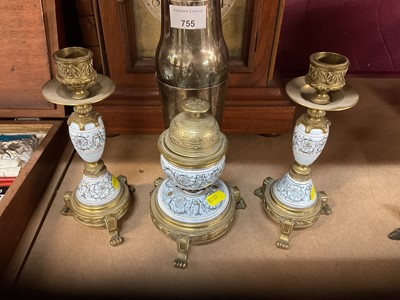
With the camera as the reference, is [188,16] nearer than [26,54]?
Yes

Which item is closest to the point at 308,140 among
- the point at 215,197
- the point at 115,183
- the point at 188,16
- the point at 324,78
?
the point at 324,78

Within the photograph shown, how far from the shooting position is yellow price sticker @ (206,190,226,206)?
97 cm

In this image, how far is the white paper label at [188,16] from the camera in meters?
0.80

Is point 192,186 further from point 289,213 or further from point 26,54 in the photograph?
point 26,54

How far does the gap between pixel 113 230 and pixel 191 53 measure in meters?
0.49

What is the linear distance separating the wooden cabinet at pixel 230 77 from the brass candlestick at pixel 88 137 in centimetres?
21

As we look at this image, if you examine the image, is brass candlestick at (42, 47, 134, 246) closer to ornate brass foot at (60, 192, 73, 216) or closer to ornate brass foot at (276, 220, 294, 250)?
ornate brass foot at (60, 192, 73, 216)

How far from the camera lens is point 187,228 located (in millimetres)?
946

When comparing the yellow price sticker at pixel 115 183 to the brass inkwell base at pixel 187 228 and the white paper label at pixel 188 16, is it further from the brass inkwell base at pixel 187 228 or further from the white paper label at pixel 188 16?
the white paper label at pixel 188 16

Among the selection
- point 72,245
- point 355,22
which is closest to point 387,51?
point 355,22

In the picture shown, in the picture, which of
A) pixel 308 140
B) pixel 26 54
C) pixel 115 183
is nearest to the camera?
pixel 308 140

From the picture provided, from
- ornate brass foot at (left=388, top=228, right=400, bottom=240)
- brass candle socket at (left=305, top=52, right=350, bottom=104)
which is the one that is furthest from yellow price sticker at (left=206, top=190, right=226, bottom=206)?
ornate brass foot at (left=388, top=228, right=400, bottom=240)

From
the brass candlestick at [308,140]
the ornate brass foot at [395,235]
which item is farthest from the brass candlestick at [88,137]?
the ornate brass foot at [395,235]

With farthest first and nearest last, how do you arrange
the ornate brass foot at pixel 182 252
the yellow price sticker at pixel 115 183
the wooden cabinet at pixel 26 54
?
the wooden cabinet at pixel 26 54
the yellow price sticker at pixel 115 183
the ornate brass foot at pixel 182 252
